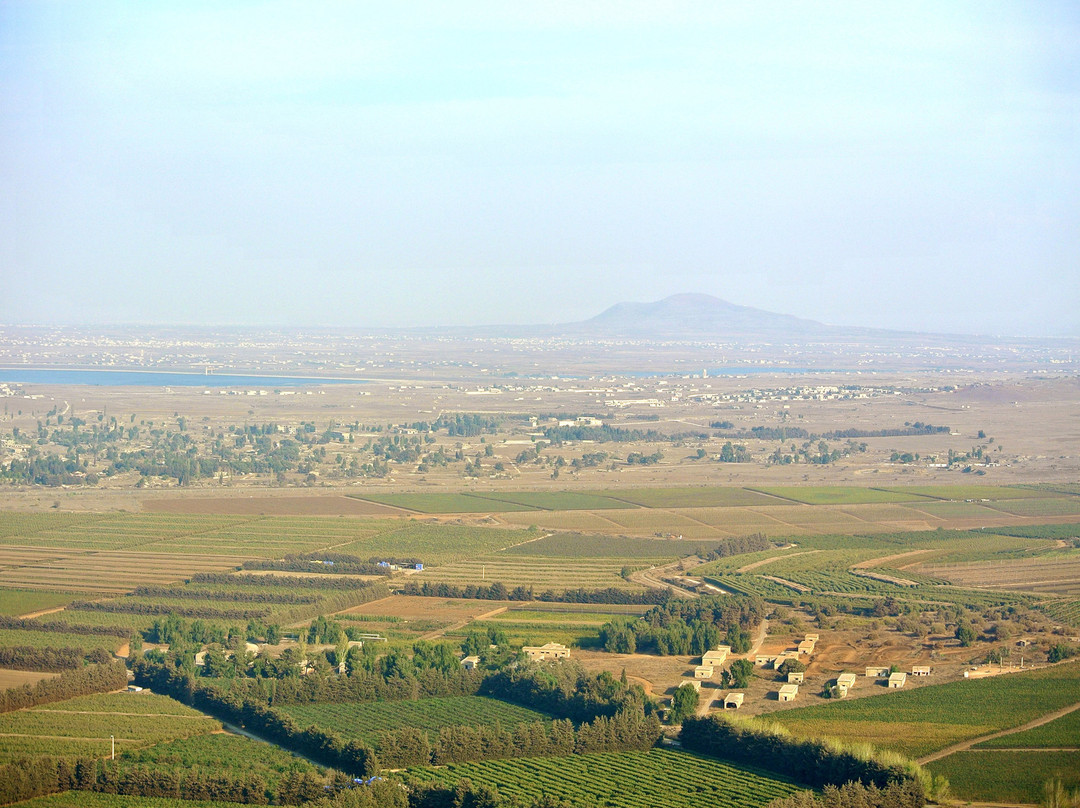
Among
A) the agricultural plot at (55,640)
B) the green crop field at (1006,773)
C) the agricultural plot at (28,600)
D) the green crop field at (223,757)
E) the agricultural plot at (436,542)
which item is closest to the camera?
the green crop field at (1006,773)

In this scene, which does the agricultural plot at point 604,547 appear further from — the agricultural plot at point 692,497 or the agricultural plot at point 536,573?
the agricultural plot at point 692,497

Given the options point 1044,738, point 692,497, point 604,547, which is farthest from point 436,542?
point 1044,738

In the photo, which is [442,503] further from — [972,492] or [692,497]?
[972,492]

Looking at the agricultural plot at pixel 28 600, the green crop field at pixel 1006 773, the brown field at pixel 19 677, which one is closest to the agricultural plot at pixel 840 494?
the agricultural plot at pixel 28 600

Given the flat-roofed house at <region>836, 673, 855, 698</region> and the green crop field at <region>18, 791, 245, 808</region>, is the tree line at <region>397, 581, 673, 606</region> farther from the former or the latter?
the green crop field at <region>18, 791, 245, 808</region>

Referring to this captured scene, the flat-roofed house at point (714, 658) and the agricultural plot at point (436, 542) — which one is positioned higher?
the agricultural plot at point (436, 542)

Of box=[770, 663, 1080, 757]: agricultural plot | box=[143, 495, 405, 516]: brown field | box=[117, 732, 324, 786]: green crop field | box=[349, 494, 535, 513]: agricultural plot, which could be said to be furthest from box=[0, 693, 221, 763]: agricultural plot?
box=[349, 494, 535, 513]: agricultural plot
